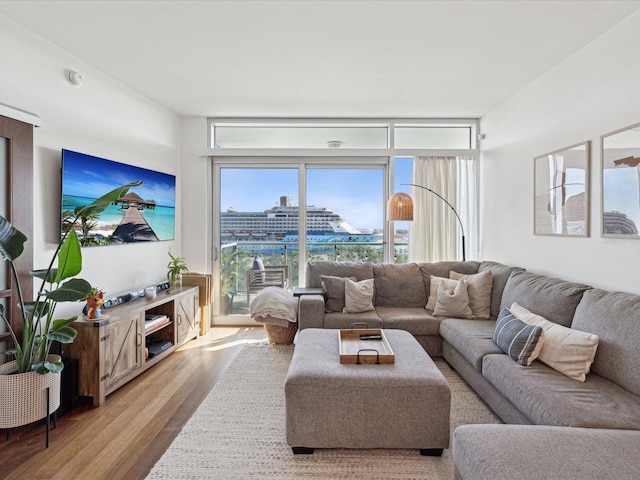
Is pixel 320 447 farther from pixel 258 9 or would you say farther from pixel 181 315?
pixel 258 9

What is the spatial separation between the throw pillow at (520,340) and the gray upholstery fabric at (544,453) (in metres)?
0.69

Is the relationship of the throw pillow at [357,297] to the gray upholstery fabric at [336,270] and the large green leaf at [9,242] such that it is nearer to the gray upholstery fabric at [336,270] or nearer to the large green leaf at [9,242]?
the gray upholstery fabric at [336,270]

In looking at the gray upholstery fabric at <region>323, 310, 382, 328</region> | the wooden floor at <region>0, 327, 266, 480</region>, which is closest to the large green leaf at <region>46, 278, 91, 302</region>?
the wooden floor at <region>0, 327, 266, 480</region>

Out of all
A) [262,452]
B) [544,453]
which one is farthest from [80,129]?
[544,453]

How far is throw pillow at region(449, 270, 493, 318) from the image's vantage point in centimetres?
338

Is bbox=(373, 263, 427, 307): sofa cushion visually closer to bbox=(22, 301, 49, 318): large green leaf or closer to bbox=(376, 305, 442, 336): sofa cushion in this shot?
bbox=(376, 305, 442, 336): sofa cushion

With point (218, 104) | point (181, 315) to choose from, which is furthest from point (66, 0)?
point (181, 315)

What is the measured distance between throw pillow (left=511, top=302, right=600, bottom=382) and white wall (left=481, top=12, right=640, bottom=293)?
1.85 ft

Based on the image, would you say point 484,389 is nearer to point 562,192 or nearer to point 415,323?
point 415,323

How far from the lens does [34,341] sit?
2215mm

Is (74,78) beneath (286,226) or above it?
above

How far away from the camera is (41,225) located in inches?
102

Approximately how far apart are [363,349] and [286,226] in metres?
2.64

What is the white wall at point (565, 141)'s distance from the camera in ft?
7.61
